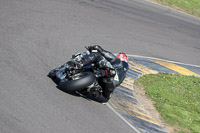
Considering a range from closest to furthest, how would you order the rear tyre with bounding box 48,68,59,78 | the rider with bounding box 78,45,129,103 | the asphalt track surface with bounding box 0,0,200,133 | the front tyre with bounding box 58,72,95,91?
the asphalt track surface with bounding box 0,0,200,133, the front tyre with bounding box 58,72,95,91, the rider with bounding box 78,45,129,103, the rear tyre with bounding box 48,68,59,78

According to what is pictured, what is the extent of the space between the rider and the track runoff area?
0.40 metres

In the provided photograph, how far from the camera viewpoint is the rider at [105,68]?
8.15 metres

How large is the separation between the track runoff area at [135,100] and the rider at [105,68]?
1.30 feet

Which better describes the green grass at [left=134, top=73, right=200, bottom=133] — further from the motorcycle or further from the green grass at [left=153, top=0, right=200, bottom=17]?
the green grass at [left=153, top=0, right=200, bottom=17]

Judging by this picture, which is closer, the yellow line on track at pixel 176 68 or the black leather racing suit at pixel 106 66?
the black leather racing suit at pixel 106 66

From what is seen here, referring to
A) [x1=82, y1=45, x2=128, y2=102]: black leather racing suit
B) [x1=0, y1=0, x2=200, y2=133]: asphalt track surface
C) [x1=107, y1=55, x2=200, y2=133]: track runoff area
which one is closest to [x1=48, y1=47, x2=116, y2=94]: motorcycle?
[x1=82, y1=45, x2=128, y2=102]: black leather racing suit

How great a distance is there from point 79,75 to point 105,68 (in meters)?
0.63

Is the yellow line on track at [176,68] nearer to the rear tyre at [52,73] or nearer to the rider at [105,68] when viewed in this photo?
the rider at [105,68]

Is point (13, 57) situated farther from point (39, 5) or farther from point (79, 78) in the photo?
point (39, 5)

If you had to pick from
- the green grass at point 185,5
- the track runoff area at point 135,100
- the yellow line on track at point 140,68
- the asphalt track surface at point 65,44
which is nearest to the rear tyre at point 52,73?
the asphalt track surface at point 65,44

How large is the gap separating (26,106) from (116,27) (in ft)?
30.0

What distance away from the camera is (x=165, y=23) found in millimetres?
18781

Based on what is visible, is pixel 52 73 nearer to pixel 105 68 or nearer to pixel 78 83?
pixel 78 83

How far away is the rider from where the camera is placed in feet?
26.7
